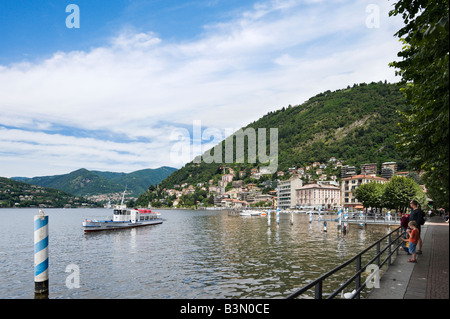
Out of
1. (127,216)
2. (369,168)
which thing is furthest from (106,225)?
(369,168)

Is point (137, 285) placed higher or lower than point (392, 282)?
lower

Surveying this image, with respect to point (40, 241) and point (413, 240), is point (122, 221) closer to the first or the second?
point (40, 241)

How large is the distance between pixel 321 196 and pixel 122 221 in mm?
126319

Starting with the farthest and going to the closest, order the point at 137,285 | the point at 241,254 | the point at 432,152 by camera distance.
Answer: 1. the point at 241,254
2. the point at 137,285
3. the point at 432,152

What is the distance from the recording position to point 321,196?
165000 millimetres

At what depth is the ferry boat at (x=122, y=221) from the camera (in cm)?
5116

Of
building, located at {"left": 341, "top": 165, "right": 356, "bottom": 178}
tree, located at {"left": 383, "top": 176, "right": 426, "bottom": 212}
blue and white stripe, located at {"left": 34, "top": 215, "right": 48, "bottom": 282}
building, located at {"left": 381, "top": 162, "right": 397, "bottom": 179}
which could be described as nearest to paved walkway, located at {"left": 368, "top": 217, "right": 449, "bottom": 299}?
blue and white stripe, located at {"left": 34, "top": 215, "right": 48, "bottom": 282}

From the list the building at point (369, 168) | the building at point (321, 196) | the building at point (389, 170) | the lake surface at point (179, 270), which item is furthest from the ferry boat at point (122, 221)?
the building at point (369, 168)

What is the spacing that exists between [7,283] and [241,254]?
16.2 m

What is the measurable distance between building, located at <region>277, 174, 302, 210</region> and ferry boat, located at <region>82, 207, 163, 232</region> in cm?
11820
